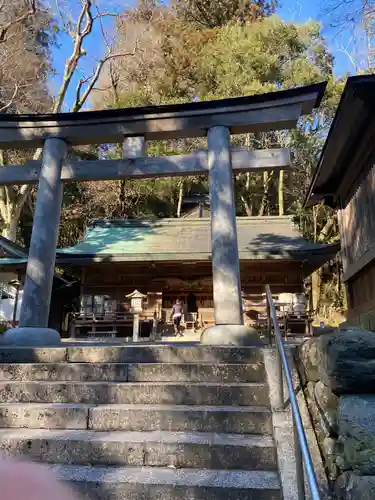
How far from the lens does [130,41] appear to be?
22938mm

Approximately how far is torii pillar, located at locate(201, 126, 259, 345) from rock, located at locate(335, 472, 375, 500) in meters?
2.91

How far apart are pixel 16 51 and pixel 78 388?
63.3ft

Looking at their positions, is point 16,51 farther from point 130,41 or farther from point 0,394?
point 0,394

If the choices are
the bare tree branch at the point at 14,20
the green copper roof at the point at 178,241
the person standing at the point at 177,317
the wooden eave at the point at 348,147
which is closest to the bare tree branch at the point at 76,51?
the bare tree branch at the point at 14,20

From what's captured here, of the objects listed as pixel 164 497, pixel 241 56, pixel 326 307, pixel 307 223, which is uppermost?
pixel 241 56

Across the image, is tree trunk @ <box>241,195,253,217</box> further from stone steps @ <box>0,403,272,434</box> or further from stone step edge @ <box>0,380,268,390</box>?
stone steps @ <box>0,403,272,434</box>

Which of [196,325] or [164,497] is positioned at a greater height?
[196,325]

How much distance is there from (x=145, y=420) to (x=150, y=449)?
34 cm

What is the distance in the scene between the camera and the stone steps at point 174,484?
7.52 feet

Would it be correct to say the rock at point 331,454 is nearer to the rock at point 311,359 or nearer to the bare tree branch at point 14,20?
the rock at point 311,359

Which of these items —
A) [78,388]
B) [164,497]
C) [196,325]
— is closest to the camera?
[164,497]

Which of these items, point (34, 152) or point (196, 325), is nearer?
point (196, 325)

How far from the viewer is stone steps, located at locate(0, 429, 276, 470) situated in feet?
8.57

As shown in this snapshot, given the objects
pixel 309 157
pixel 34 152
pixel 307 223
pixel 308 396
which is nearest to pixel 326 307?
pixel 307 223
